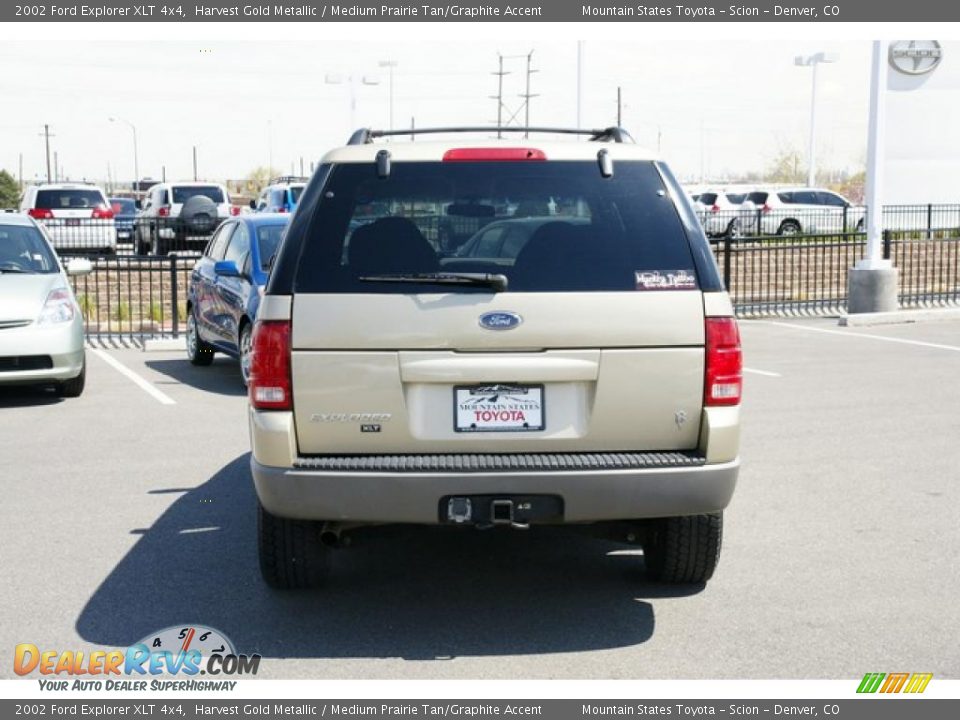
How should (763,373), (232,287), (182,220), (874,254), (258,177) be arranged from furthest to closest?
(258,177), (182,220), (874,254), (763,373), (232,287)

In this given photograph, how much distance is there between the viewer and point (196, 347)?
1444 centimetres

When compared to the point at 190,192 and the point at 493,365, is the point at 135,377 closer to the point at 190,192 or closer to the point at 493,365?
the point at 493,365

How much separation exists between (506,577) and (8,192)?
8032 cm

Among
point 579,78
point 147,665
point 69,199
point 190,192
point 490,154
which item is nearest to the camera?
point 147,665

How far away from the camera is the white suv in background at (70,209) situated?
1126 inches

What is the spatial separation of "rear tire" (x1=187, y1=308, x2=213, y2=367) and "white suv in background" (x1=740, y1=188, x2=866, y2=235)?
2505 centimetres

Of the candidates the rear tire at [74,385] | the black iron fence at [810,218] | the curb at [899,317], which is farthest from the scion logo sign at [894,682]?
the black iron fence at [810,218]

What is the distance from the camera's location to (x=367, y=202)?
5336 millimetres

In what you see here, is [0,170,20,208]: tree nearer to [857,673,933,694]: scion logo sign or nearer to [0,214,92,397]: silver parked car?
[0,214,92,397]: silver parked car

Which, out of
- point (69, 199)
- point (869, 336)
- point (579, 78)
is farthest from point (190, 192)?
point (869, 336)

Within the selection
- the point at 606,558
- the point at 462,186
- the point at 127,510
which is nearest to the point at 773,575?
the point at 606,558

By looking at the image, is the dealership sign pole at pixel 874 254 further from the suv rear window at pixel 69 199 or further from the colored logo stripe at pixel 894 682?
the suv rear window at pixel 69 199

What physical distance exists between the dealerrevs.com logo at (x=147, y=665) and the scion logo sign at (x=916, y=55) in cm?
3701

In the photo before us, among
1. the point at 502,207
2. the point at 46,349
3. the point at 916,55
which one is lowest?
the point at 46,349
